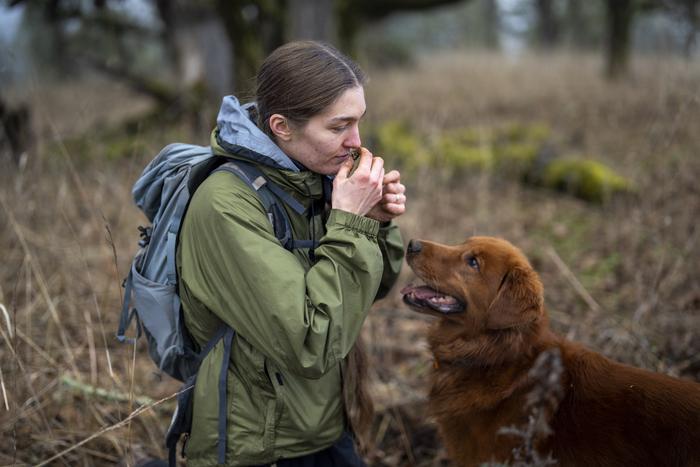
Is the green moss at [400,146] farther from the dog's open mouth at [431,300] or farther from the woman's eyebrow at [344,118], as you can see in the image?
the woman's eyebrow at [344,118]

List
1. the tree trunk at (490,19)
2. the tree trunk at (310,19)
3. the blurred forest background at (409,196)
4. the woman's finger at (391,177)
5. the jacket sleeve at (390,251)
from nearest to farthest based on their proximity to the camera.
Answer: the woman's finger at (391,177) → the jacket sleeve at (390,251) → the blurred forest background at (409,196) → the tree trunk at (310,19) → the tree trunk at (490,19)

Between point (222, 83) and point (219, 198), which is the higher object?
point (219, 198)

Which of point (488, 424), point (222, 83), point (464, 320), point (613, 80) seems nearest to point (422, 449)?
point (488, 424)

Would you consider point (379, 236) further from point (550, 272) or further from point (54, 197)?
point (54, 197)

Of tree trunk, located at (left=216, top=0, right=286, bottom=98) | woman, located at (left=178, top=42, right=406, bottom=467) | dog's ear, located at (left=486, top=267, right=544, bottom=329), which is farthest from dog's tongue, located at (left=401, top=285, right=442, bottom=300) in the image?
tree trunk, located at (left=216, top=0, right=286, bottom=98)

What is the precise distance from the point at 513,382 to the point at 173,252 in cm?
157

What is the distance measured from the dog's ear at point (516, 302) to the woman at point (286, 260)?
694mm

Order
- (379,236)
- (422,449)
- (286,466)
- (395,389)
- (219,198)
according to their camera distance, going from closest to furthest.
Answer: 1. (219,198)
2. (286,466)
3. (379,236)
4. (422,449)
5. (395,389)

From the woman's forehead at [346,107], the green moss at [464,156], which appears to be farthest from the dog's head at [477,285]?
the green moss at [464,156]

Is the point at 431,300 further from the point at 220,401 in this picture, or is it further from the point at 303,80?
the point at 303,80

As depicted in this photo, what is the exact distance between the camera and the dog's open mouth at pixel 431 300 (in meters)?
2.69

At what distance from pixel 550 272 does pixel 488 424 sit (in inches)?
126

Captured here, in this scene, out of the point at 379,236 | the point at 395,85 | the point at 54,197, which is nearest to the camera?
the point at 379,236

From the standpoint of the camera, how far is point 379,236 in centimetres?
251
